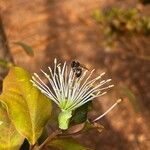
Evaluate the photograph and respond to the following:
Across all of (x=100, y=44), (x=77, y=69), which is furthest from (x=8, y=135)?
(x=100, y=44)

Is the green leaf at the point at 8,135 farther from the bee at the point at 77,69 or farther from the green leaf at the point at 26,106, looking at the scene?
the bee at the point at 77,69

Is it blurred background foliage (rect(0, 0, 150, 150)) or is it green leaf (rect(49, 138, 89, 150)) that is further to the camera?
blurred background foliage (rect(0, 0, 150, 150))

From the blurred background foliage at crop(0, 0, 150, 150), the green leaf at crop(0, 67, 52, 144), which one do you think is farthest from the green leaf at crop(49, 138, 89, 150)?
the blurred background foliage at crop(0, 0, 150, 150)

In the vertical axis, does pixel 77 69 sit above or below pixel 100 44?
above

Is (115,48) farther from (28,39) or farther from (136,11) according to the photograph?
(28,39)

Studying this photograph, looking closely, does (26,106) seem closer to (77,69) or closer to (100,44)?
(77,69)

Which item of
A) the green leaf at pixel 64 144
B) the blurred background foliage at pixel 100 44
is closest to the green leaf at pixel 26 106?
the green leaf at pixel 64 144

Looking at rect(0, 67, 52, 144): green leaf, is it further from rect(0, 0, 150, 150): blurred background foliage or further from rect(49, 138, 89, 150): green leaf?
rect(0, 0, 150, 150): blurred background foliage
